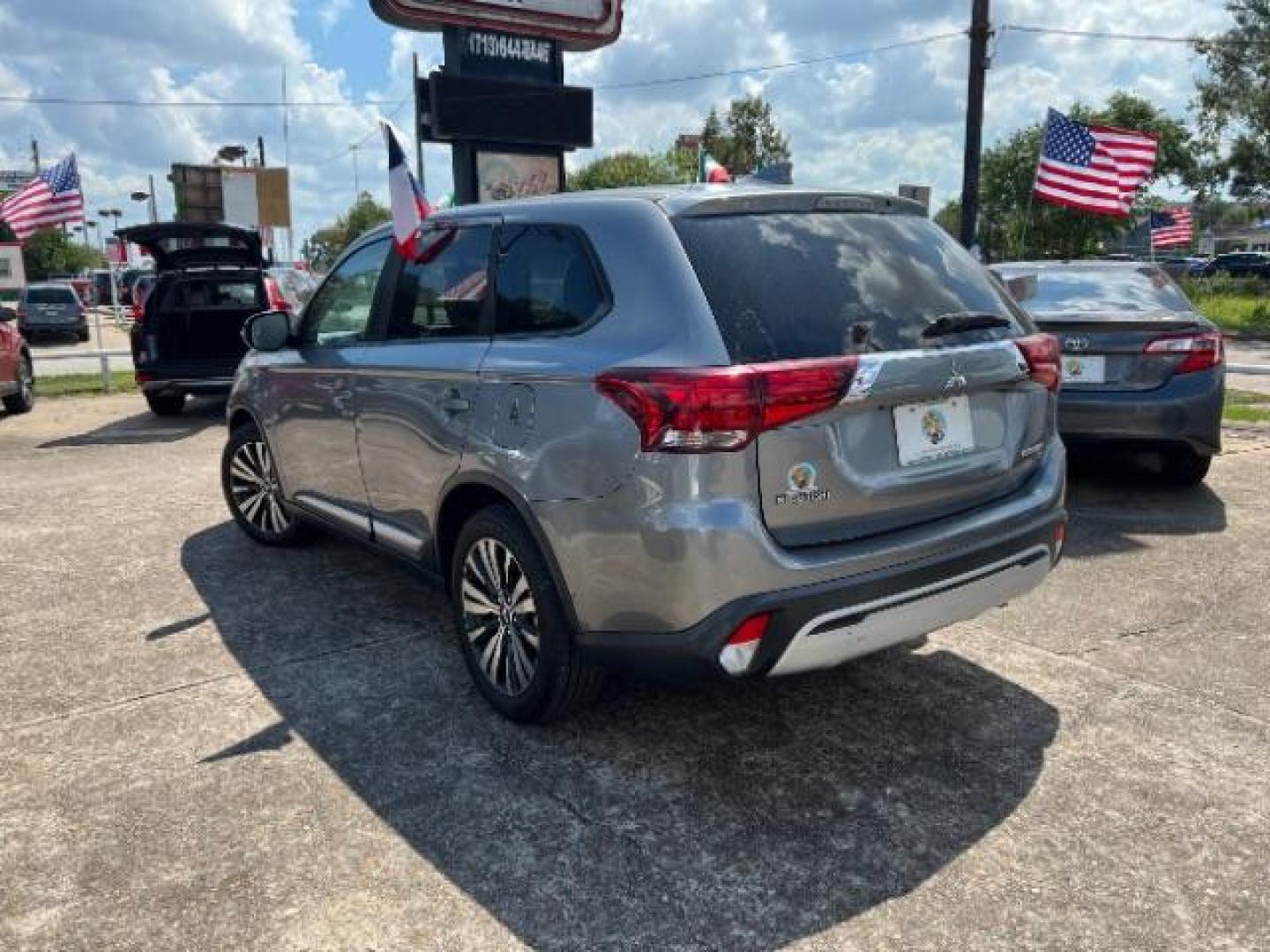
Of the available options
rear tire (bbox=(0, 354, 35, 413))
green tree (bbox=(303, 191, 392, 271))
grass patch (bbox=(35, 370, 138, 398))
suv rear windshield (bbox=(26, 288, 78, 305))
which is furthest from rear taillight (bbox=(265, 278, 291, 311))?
green tree (bbox=(303, 191, 392, 271))

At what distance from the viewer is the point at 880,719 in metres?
3.49

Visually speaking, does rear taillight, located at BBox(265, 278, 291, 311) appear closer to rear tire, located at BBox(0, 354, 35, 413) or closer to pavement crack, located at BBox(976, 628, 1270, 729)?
rear tire, located at BBox(0, 354, 35, 413)

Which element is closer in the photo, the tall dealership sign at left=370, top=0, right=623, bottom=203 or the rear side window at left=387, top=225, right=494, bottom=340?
the rear side window at left=387, top=225, right=494, bottom=340

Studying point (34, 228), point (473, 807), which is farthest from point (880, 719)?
point (34, 228)

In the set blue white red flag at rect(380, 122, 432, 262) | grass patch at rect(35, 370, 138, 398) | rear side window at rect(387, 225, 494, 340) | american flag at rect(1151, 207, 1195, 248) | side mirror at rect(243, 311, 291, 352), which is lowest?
grass patch at rect(35, 370, 138, 398)

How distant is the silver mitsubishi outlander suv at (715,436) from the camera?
107 inches

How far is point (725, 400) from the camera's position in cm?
265

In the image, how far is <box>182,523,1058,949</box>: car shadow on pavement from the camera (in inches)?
101

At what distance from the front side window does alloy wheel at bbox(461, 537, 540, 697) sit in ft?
4.42

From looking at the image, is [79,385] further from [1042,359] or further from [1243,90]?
[1243,90]

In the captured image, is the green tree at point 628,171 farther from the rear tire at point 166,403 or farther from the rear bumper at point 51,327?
the rear tire at point 166,403

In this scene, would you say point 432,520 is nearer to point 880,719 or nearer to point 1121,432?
point 880,719

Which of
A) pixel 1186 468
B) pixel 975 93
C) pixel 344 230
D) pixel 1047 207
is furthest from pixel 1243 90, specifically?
pixel 344 230

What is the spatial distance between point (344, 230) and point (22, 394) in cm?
8499
